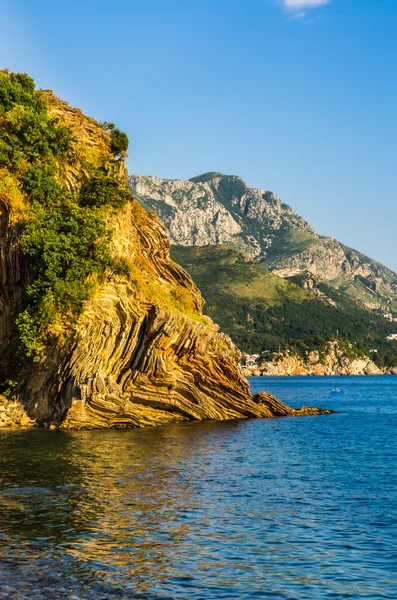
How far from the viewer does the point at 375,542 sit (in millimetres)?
19859

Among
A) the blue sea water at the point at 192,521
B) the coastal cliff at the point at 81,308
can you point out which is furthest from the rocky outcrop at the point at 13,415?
the blue sea water at the point at 192,521

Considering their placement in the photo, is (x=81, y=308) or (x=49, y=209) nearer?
(x=81, y=308)

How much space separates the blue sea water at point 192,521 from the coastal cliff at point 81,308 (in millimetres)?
8723

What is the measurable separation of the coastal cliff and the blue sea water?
8723 mm

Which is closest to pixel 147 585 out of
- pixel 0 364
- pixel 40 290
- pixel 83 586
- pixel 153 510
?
pixel 83 586

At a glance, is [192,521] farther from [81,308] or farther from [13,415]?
[13,415]

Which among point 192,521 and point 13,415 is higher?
point 192,521

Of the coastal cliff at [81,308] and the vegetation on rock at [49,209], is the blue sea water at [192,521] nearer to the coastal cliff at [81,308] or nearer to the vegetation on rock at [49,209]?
the coastal cliff at [81,308]

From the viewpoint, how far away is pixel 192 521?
2183cm

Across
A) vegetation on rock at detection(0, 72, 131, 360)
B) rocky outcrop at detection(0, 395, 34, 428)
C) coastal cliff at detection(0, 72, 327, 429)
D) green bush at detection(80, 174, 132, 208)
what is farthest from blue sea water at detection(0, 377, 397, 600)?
green bush at detection(80, 174, 132, 208)

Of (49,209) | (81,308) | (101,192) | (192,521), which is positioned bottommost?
(192,521)

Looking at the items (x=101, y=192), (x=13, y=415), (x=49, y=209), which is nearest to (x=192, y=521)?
(x=13, y=415)

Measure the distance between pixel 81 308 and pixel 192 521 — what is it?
2911 cm

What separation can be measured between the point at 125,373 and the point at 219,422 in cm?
1065
